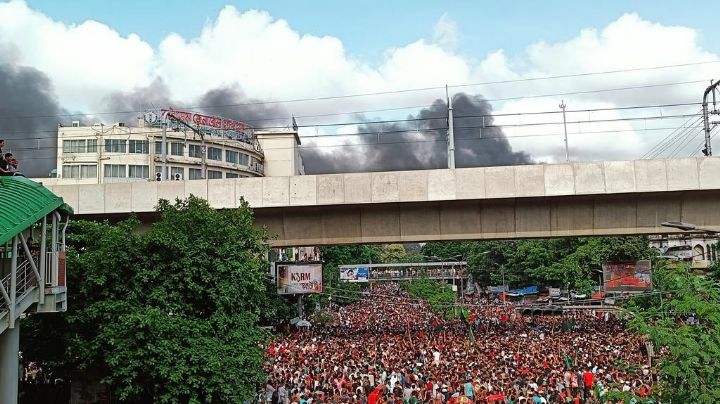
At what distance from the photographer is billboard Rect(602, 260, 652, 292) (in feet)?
117

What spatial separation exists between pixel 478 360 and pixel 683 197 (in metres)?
8.57

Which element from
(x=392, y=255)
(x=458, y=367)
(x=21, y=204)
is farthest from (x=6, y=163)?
(x=392, y=255)

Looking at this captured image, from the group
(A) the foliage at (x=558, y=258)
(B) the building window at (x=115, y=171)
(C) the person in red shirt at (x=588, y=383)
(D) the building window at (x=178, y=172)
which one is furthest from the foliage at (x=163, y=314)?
(B) the building window at (x=115, y=171)

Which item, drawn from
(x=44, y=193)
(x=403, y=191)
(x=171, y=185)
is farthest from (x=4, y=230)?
(x=403, y=191)

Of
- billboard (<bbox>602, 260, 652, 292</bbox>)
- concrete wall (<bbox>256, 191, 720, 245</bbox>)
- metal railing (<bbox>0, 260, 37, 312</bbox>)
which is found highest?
concrete wall (<bbox>256, 191, 720, 245</bbox>)

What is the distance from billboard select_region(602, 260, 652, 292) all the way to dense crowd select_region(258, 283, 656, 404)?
2317 mm

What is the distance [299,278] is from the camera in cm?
3788

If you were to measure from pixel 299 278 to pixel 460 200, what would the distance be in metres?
19.5

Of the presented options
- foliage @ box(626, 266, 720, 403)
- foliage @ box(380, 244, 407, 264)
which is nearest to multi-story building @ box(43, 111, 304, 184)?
foliage @ box(626, 266, 720, 403)

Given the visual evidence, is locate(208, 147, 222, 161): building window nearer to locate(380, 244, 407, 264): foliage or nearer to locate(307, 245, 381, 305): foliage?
locate(307, 245, 381, 305): foliage

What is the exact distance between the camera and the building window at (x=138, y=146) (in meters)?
67.2

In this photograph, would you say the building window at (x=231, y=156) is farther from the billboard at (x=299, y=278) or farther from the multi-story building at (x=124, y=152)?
the billboard at (x=299, y=278)

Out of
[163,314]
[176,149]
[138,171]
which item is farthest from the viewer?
[176,149]

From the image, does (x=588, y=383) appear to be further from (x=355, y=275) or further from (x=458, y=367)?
(x=355, y=275)
